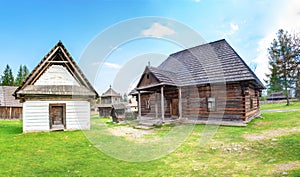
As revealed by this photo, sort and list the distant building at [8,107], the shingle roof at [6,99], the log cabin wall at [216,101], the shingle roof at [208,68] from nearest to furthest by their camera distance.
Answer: the log cabin wall at [216,101], the shingle roof at [208,68], the shingle roof at [6,99], the distant building at [8,107]

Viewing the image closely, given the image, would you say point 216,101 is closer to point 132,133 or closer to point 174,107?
point 174,107

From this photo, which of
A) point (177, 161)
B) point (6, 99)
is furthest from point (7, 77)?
point (177, 161)

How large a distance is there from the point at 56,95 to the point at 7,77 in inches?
2361

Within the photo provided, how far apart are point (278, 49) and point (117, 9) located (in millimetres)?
32905

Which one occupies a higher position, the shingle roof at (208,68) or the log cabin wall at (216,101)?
the shingle roof at (208,68)

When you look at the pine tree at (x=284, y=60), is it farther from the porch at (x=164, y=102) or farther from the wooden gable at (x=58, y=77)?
the wooden gable at (x=58, y=77)

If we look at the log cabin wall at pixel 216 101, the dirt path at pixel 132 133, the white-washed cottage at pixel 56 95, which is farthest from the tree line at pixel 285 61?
the white-washed cottage at pixel 56 95

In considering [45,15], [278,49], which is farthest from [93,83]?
[278,49]

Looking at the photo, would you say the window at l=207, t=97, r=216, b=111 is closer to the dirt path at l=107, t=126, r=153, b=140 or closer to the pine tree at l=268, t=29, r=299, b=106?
the dirt path at l=107, t=126, r=153, b=140

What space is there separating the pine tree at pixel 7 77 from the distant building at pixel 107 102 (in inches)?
1506

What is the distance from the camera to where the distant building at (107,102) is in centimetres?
3875

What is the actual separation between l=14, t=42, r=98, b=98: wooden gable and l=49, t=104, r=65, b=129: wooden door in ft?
4.40

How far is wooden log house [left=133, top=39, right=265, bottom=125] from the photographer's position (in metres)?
15.2

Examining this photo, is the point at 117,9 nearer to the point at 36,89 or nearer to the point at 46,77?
A: the point at 46,77
